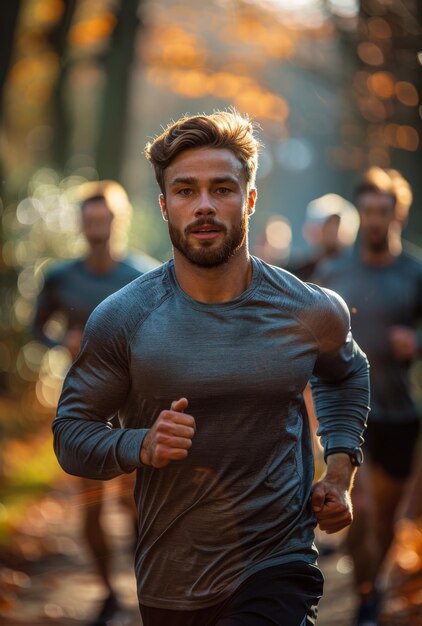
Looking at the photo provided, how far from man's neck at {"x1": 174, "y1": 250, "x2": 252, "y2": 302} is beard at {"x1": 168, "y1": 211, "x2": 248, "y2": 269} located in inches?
1.0

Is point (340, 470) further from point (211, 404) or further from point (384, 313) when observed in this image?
point (384, 313)

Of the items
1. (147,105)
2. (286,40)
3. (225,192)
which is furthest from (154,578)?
(147,105)

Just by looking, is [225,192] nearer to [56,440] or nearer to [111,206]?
[56,440]

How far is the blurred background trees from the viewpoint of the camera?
15.4 meters

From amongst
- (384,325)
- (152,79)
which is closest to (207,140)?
(384,325)

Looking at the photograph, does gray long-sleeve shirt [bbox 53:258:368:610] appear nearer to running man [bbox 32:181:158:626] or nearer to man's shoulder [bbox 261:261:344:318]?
man's shoulder [bbox 261:261:344:318]

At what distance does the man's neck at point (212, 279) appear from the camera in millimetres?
4332

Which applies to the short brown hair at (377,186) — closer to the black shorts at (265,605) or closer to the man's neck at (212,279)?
the man's neck at (212,279)

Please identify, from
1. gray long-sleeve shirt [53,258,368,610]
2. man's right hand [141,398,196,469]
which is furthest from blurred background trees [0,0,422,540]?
man's right hand [141,398,196,469]

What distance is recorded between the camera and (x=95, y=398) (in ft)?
→ 13.9

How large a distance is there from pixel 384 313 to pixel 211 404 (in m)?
3.73

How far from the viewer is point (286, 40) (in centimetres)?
2241

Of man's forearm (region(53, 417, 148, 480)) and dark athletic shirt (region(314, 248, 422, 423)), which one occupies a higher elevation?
man's forearm (region(53, 417, 148, 480))

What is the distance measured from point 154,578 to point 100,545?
3684 millimetres
